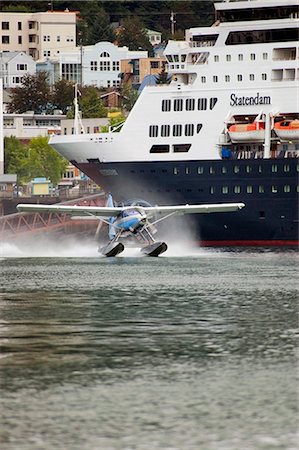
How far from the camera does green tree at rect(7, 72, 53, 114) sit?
125m

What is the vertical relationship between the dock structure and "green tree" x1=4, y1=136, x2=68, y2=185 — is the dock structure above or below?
below

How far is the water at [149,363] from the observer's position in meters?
25.1

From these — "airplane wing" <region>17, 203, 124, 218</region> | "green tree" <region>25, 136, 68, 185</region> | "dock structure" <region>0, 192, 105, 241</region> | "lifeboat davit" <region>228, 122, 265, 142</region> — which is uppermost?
"lifeboat davit" <region>228, 122, 265, 142</region>

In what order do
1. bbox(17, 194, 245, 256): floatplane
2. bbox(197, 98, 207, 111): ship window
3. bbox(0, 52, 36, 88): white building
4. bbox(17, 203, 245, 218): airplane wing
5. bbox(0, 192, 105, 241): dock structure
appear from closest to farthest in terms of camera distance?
bbox(17, 194, 245, 256): floatplane, bbox(17, 203, 245, 218): airplane wing, bbox(197, 98, 207, 111): ship window, bbox(0, 192, 105, 241): dock structure, bbox(0, 52, 36, 88): white building

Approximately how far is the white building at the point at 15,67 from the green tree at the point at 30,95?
303 inches

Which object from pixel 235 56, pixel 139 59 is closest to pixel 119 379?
pixel 235 56

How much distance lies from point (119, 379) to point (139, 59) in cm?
10780

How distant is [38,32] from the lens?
5650 inches

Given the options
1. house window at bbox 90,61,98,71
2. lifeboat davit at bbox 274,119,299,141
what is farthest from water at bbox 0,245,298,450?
house window at bbox 90,61,98,71

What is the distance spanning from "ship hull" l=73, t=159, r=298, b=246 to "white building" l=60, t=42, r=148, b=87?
69.1 meters

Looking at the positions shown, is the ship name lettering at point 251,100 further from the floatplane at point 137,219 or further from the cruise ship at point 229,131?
the floatplane at point 137,219

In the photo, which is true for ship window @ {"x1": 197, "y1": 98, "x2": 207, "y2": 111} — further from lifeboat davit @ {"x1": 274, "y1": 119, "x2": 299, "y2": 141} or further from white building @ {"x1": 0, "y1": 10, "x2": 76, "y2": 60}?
white building @ {"x1": 0, "y1": 10, "x2": 76, "y2": 60}

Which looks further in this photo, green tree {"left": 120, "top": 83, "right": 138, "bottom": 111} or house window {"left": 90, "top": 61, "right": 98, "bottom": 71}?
house window {"left": 90, "top": 61, "right": 98, "bottom": 71}

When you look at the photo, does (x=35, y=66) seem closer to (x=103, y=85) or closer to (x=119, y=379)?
(x=103, y=85)
